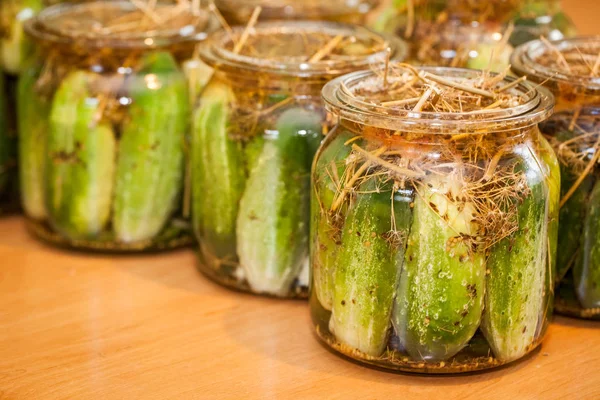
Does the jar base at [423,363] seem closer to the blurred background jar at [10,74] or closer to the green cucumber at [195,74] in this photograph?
the green cucumber at [195,74]

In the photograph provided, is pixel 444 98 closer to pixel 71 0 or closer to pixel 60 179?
pixel 60 179

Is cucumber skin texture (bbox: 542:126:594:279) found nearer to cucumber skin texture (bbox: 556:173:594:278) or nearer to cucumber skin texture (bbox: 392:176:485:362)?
cucumber skin texture (bbox: 556:173:594:278)

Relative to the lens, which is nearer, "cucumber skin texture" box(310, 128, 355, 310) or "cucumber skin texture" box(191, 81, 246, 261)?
"cucumber skin texture" box(310, 128, 355, 310)

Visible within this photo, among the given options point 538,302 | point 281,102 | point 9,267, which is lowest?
point 9,267

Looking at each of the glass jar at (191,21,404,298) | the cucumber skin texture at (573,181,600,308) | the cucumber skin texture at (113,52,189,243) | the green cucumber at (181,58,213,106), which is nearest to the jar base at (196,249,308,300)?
the glass jar at (191,21,404,298)

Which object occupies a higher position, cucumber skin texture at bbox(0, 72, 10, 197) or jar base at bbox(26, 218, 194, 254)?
cucumber skin texture at bbox(0, 72, 10, 197)

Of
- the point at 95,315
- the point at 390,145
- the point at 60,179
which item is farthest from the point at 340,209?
the point at 60,179
